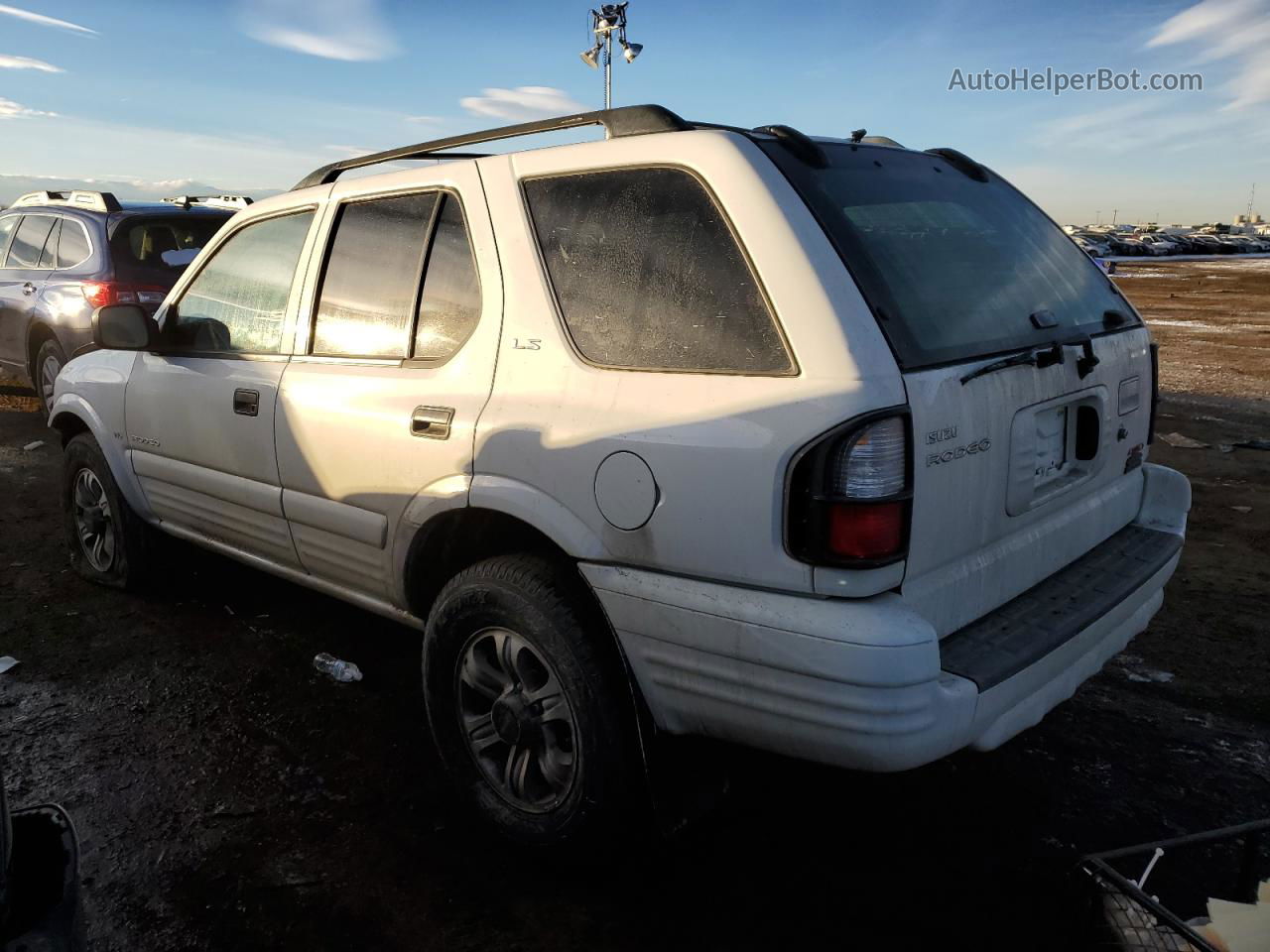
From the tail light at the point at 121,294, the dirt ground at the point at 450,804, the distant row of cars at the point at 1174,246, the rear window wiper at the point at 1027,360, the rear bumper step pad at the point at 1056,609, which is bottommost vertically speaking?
the dirt ground at the point at 450,804

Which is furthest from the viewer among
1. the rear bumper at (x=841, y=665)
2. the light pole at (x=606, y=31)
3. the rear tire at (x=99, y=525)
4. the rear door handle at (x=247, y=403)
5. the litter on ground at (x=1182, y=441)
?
the light pole at (x=606, y=31)

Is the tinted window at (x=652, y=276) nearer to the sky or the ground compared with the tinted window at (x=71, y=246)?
nearer to the ground

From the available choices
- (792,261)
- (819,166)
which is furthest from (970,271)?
(792,261)

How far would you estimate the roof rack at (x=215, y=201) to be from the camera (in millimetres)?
8688

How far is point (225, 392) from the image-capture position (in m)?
3.69

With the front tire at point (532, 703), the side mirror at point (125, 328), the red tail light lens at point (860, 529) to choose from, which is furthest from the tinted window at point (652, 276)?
the side mirror at point (125, 328)

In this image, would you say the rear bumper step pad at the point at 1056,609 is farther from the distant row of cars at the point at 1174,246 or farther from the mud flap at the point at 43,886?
the distant row of cars at the point at 1174,246

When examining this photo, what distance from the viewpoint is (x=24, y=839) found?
1699 mm

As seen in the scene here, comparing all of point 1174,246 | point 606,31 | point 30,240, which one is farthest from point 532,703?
point 1174,246

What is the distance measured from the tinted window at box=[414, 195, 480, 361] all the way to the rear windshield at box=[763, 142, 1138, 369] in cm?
95

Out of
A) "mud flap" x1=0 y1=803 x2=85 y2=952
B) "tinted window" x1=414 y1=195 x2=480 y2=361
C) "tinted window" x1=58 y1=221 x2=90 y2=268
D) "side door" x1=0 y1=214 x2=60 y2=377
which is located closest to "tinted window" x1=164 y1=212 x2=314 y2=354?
"tinted window" x1=414 y1=195 x2=480 y2=361

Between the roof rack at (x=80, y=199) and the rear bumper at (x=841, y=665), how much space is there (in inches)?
293

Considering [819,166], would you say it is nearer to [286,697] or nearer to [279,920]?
[279,920]

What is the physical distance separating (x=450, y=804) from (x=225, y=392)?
5.64 ft
